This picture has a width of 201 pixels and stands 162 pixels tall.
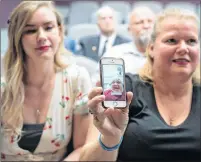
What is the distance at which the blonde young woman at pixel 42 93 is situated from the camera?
68 centimetres

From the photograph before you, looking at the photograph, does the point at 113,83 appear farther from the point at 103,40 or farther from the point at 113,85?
the point at 103,40

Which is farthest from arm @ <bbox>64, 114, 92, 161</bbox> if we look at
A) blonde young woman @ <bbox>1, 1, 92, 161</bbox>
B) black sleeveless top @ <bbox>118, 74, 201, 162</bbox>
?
black sleeveless top @ <bbox>118, 74, 201, 162</bbox>

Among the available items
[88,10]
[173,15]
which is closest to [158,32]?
[173,15]

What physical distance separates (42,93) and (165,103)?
11.2 inches

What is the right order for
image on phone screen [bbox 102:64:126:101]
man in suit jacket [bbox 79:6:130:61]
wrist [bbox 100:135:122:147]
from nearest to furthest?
1. image on phone screen [bbox 102:64:126:101]
2. wrist [bbox 100:135:122:147]
3. man in suit jacket [bbox 79:6:130:61]

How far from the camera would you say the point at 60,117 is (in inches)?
30.6

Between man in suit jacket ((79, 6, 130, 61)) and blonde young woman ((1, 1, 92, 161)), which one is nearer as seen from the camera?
blonde young woman ((1, 1, 92, 161))

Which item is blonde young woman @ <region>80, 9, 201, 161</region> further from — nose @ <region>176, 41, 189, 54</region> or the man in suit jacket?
the man in suit jacket

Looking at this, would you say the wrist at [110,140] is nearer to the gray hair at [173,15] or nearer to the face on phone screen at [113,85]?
the face on phone screen at [113,85]

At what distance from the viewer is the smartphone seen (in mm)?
496

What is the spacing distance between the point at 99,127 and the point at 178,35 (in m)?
0.26

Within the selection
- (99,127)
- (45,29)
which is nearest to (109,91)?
(99,127)

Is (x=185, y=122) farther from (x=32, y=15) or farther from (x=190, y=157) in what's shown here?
(x=32, y=15)

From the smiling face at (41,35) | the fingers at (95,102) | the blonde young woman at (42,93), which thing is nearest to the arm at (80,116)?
the blonde young woman at (42,93)
